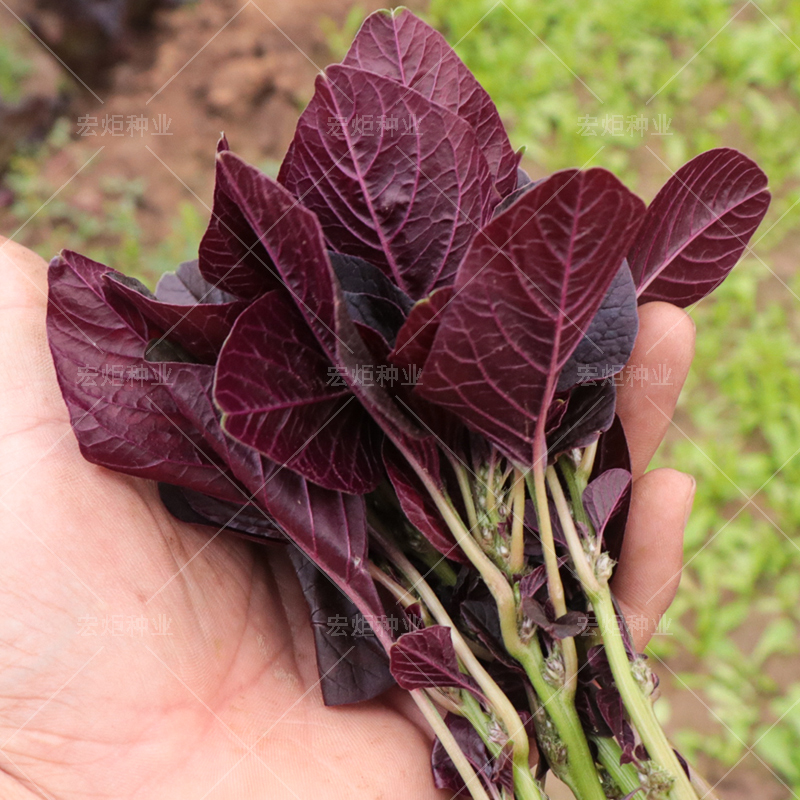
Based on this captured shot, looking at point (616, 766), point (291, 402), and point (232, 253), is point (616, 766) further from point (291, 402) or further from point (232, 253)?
point (232, 253)

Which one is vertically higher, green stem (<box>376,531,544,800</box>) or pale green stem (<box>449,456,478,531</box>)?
pale green stem (<box>449,456,478,531</box>)

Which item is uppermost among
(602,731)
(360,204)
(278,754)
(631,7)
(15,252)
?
(631,7)

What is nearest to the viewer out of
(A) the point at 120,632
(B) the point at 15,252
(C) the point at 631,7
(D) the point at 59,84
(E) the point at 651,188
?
(A) the point at 120,632

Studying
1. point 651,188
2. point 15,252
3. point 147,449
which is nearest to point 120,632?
point 147,449

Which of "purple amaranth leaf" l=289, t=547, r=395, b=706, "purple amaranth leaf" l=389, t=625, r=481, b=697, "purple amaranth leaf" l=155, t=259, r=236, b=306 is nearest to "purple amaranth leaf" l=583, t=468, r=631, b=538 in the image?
"purple amaranth leaf" l=389, t=625, r=481, b=697

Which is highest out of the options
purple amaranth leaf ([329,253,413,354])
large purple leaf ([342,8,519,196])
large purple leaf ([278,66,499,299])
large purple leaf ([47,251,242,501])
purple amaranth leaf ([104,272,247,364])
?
large purple leaf ([342,8,519,196])

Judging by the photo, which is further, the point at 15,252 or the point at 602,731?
the point at 15,252

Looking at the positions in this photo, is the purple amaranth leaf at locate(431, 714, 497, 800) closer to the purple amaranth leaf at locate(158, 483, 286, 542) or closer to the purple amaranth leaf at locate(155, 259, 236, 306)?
the purple amaranth leaf at locate(158, 483, 286, 542)

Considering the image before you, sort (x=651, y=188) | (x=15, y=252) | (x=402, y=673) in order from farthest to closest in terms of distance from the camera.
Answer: (x=651, y=188) → (x=15, y=252) → (x=402, y=673)

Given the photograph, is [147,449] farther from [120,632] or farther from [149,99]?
[149,99]
